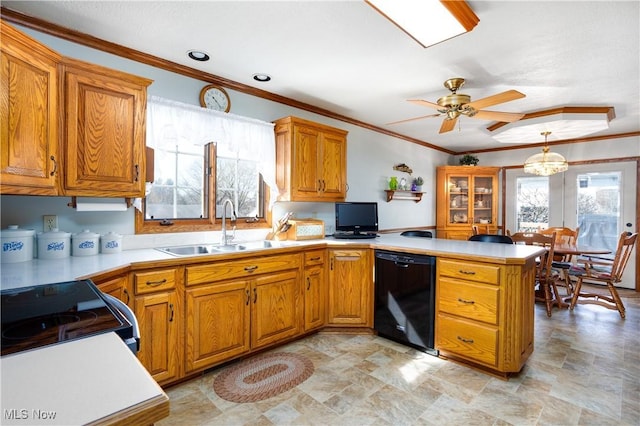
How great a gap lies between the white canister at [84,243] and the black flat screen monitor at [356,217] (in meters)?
2.25

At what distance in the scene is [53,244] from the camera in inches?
78.7

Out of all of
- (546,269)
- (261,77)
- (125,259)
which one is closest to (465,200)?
(546,269)

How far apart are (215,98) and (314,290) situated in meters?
2.02

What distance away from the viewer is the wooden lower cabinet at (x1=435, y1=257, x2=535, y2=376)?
227 centimetres

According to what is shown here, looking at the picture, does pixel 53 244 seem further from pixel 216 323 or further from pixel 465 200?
pixel 465 200

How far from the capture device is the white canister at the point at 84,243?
2104 millimetres

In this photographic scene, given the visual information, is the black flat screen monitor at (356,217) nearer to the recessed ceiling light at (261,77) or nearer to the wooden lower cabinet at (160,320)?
the recessed ceiling light at (261,77)

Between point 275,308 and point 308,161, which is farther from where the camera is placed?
point 308,161

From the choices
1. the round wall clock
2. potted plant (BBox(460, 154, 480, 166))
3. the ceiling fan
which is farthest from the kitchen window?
potted plant (BBox(460, 154, 480, 166))

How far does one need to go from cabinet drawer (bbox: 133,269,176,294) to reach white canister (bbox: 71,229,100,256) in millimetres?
458

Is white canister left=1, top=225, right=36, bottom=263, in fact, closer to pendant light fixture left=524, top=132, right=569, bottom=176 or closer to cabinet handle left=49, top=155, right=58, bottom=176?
cabinet handle left=49, top=155, right=58, bottom=176

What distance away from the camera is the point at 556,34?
2146 mm

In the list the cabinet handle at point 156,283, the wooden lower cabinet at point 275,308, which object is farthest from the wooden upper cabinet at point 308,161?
the cabinet handle at point 156,283

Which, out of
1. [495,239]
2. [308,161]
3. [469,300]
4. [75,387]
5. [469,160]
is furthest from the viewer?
[469,160]
